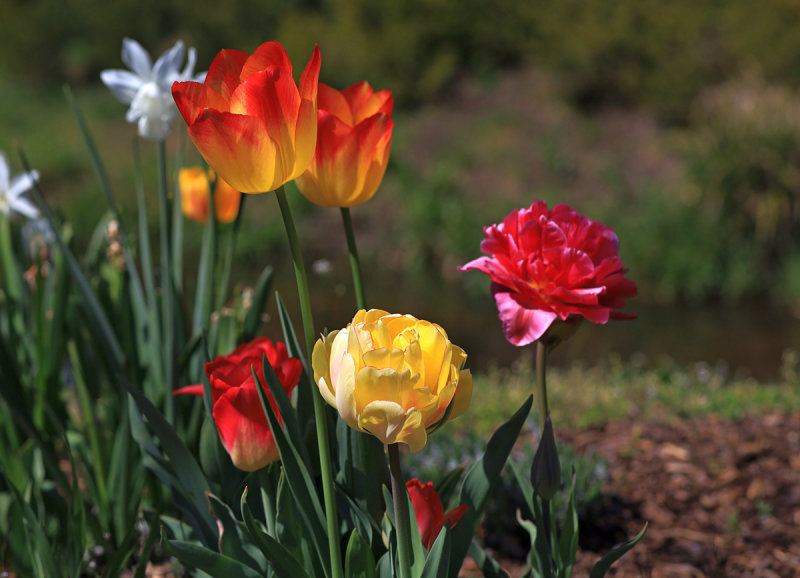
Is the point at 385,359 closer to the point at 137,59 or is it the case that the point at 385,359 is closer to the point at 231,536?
the point at 231,536

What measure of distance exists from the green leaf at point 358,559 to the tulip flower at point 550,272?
343mm

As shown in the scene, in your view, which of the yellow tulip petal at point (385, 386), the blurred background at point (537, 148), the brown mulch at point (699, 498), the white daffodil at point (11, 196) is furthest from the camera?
the blurred background at point (537, 148)

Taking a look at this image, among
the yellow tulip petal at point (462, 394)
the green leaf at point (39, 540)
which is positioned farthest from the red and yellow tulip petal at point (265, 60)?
the green leaf at point (39, 540)

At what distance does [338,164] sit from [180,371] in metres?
0.84

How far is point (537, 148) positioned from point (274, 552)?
27.7ft

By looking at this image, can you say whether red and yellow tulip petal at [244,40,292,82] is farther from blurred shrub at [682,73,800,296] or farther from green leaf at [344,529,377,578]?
blurred shrub at [682,73,800,296]

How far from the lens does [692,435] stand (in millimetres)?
2594

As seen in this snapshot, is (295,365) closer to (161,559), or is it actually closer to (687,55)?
(161,559)

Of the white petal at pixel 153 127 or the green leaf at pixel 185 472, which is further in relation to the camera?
the white petal at pixel 153 127

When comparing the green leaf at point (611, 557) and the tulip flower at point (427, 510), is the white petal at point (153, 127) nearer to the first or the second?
the tulip flower at point (427, 510)

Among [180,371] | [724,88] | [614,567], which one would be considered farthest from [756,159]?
[180,371]

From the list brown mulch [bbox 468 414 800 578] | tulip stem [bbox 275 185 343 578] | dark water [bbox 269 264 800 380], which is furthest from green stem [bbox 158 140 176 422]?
dark water [bbox 269 264 800 380]

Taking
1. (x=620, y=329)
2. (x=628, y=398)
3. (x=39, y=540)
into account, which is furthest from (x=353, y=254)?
(x=620, y=329)

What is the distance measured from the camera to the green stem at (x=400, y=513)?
38.3 inches
